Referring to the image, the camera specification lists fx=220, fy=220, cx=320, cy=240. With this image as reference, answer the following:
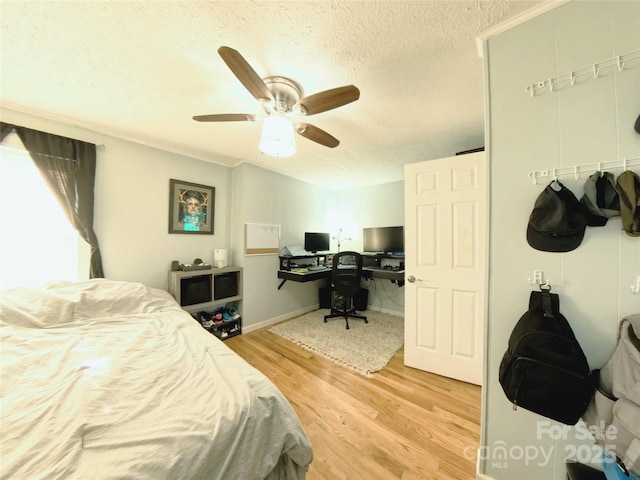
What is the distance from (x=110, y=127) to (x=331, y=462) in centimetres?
334

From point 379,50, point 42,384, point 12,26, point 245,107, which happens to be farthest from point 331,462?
point 12,26

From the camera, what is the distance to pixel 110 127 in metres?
2.18

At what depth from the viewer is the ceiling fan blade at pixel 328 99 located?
1.20 m

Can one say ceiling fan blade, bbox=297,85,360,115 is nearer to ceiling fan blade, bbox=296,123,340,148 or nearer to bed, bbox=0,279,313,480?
ceiling fan blade, bbox=296,123,340,148

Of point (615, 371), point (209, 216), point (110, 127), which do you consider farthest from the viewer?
point (209, 216)

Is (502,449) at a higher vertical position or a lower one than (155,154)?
lower

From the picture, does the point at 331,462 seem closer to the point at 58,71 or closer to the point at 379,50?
the point at 379,50

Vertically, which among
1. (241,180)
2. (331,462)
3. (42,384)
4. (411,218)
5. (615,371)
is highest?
(241,180)

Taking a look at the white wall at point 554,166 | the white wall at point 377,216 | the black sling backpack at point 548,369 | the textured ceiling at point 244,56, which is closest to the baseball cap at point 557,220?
the white wall at point 554,166

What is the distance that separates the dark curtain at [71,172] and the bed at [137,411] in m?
0.83

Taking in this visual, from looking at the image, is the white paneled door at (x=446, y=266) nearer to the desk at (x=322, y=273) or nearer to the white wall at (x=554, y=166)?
the desk at (x=322, y=273)

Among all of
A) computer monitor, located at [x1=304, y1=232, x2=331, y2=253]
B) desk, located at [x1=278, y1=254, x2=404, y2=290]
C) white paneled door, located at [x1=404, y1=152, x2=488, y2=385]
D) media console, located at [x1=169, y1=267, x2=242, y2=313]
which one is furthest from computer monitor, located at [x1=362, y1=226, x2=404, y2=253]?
media console, located at [x1=169, y1=267, x2=242, y2=313]

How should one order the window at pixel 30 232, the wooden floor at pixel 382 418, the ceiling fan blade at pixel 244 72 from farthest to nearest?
the window at pixel 30 232 → the wooden floor at pixel 382 418 → the ceiling fan blade at pixel 244 72

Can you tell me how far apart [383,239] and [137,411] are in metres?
3.38
